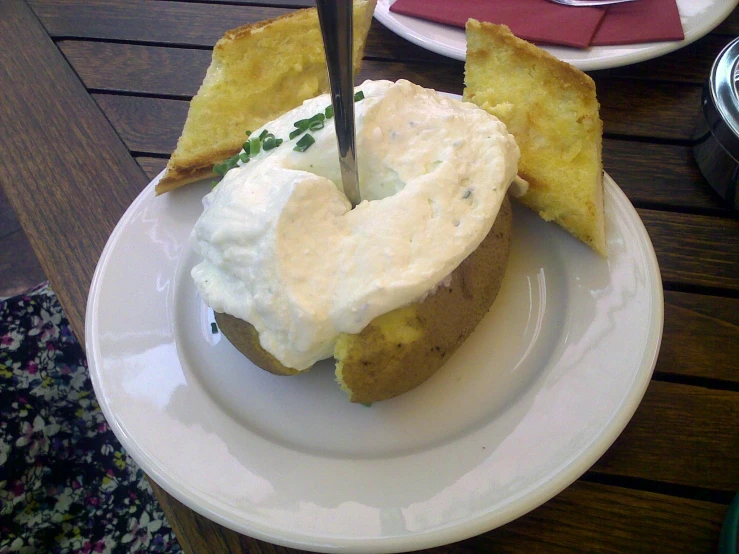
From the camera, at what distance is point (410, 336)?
0.69 meters

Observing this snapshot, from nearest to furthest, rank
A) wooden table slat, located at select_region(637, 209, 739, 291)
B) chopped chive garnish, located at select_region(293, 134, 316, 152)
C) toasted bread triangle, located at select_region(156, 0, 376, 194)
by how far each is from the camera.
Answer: chopped chive garnish, located at select_region(293, 134, 316, 152)
wooden table slat, located at select_region(637, 209, 739, 291)
toasted bread triangle, located at select_region(156, 0, 376, 194)

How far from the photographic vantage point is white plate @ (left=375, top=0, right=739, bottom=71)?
3.54 ft

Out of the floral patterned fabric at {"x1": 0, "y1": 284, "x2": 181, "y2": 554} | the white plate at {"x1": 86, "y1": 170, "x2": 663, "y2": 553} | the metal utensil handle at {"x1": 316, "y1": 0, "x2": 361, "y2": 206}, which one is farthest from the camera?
the floral patterned fabric at {"x1": 0, "y1": 284, "x2": 181, "y2": 554}

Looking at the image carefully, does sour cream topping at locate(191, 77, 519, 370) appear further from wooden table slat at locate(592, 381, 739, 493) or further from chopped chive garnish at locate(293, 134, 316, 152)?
wooden table slat at locate(592, 381, 739, 493)

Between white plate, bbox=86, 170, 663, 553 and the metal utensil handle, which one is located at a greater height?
the metal utensil handle

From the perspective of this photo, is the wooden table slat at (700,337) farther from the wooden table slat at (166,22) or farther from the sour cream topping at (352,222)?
the wooden table slat at (166,22)

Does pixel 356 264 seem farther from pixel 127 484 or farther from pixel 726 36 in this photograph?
pixel 726 36

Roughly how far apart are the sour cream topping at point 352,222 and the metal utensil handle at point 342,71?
51mm

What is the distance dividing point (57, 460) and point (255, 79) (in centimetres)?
94

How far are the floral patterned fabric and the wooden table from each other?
377 mm

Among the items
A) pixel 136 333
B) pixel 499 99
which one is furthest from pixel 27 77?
pixel 499 99

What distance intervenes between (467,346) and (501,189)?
23cm

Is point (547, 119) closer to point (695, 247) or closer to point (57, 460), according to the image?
point (695, 247)

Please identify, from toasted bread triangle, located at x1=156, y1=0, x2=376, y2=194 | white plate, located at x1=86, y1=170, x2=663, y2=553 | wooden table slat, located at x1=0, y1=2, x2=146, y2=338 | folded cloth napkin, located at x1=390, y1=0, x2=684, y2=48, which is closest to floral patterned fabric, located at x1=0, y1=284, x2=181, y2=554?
wooden table slat, located at x1=0, y1=2, x2=146, y2=338
